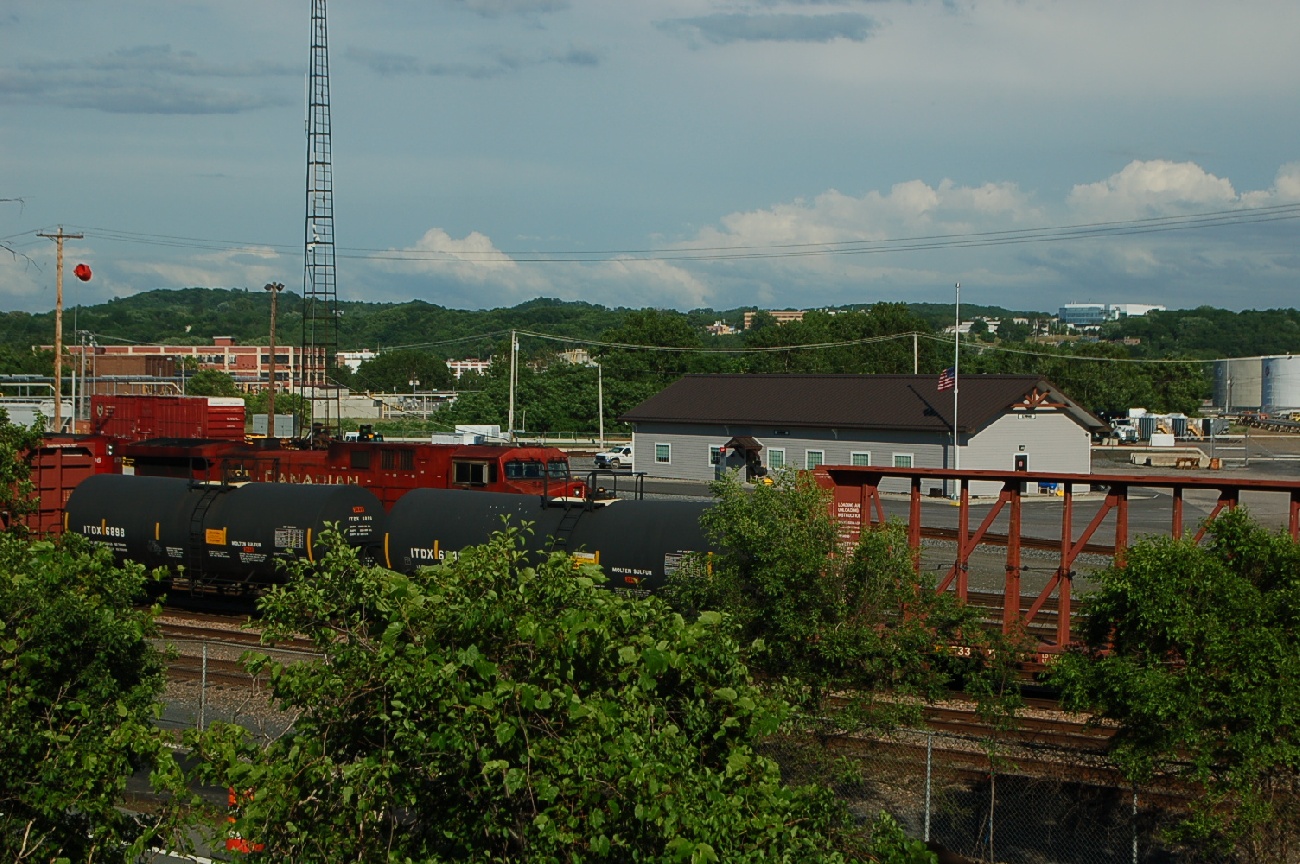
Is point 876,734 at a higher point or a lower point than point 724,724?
lower

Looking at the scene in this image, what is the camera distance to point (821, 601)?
553 inches

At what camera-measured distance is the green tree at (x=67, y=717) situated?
30.4 feet

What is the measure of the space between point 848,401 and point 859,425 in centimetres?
341

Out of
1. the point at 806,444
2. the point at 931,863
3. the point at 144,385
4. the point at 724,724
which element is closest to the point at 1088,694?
the point at 931,863

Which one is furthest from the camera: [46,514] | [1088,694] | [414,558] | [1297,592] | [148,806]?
[46,514]

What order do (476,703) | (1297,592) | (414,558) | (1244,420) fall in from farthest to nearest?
(1244,420) → (414,558) → (1297,592) → (476,703)

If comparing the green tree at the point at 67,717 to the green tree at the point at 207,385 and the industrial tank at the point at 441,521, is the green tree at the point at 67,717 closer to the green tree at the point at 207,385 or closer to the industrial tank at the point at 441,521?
the industrial tank at the point at 441,521

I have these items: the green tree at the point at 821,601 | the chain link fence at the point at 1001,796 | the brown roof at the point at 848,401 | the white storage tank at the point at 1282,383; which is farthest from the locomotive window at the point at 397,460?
the white storage tank at the point at 1282,383

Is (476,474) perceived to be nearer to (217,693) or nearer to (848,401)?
(217,693)

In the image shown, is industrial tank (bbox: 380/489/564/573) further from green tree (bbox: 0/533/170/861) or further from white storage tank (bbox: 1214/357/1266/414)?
white storage tank (bbox: 1214/357/1266/414)

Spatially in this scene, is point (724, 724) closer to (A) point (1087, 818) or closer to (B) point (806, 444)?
(A) point (1087, 818)

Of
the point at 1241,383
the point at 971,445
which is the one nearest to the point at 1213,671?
the point at 971,445

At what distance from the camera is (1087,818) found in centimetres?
1702

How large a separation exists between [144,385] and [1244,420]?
131 metres
